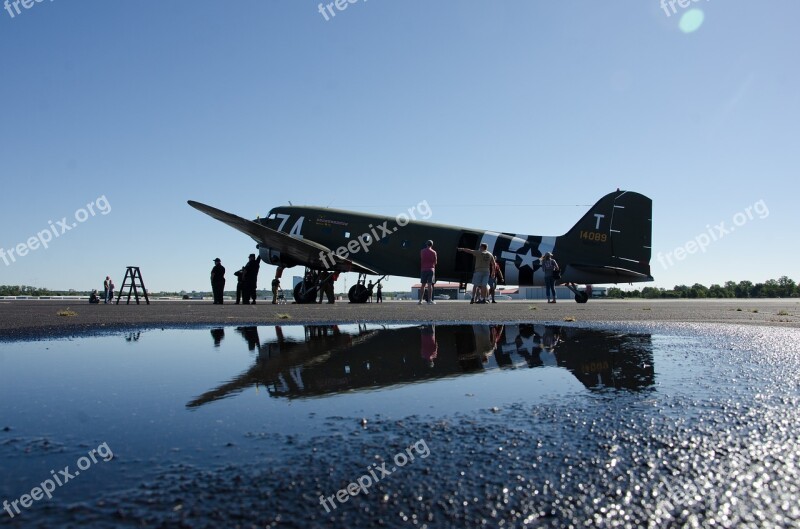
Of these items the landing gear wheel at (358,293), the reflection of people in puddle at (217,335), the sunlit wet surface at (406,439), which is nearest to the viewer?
the sunlit wet surface at (406,439)

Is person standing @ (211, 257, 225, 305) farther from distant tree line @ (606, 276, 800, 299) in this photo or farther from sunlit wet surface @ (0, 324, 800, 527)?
distant tree line @ (606, 276, 800, 299)

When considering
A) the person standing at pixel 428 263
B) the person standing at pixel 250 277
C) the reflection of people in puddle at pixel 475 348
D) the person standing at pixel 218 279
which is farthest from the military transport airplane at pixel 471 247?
the reflection of people in puddle at pixel 475 348

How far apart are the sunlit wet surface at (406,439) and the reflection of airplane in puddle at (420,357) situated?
36 millimetres

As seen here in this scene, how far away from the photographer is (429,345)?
5.49m

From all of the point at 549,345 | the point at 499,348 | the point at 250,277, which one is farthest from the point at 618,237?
the point at 499,348

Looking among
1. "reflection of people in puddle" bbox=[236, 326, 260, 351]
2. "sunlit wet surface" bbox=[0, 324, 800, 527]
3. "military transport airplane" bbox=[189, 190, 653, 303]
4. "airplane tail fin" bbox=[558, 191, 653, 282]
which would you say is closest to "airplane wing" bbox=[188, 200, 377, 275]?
"military transport airplane" bbox=[189, 190, 653, 303]

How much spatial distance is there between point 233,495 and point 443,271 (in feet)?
63.3

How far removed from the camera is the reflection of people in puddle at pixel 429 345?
462 centimetres

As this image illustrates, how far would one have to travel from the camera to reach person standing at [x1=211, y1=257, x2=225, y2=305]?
754 inches

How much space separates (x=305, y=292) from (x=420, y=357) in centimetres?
1579

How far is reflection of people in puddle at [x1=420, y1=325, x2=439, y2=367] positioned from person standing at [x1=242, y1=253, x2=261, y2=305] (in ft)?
44.8

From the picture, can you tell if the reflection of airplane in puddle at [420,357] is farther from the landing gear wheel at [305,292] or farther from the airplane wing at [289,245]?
the landing gear wheel at [305,292]

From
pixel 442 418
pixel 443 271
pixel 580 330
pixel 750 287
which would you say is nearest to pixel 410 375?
pixel 442 418

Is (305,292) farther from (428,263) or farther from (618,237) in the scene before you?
(618,237)
